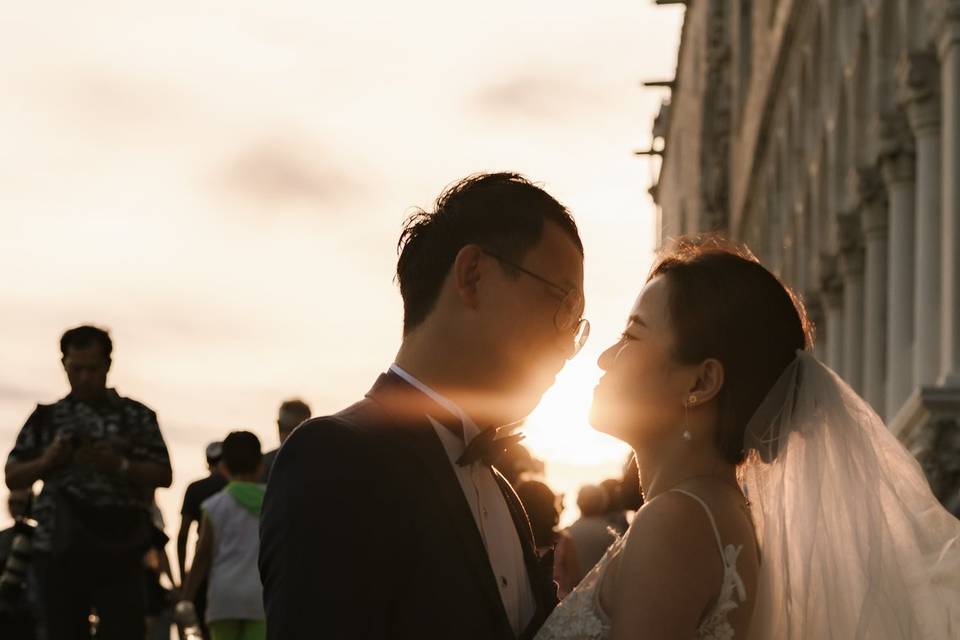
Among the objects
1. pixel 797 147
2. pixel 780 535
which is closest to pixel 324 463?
pixel 780 535

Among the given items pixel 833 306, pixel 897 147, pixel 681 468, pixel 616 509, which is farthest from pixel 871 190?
pixel 681 468

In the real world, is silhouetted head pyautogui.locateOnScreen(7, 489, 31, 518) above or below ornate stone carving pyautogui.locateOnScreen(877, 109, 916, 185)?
below

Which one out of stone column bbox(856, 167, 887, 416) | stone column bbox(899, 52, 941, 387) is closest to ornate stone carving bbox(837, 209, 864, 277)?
stone column bbox(856, 167, 887, 416)

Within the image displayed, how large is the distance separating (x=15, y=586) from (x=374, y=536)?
613 centimetres

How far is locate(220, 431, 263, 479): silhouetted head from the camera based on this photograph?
467 inches

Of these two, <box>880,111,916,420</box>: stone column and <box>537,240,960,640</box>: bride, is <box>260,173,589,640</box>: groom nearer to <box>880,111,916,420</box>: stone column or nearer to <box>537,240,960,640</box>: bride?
<box>537,240,960,640</box>: bride

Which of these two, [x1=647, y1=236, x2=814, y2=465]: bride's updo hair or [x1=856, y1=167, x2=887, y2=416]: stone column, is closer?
[x1=647, y1=236, x2=814, y2=465]: bride's updo hair

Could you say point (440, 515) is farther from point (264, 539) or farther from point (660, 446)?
point (660, 446)

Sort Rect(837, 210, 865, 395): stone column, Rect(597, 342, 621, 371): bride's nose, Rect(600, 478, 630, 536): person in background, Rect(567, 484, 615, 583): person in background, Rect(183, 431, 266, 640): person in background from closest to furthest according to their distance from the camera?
Rect(597, 342, 621, 371): bride's nose, Rect(183, 431, 266, 640): person in background, Rect(567, 484, 615, 583): person in background, Rect(600, 478, 630, 536): person in background, Rect(837, 210, 865, 395): stone column

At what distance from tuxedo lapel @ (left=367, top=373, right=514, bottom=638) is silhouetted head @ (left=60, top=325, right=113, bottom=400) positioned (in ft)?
18.1

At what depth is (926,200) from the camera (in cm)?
1748

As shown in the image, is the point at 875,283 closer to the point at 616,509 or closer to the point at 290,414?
the point at 616,509

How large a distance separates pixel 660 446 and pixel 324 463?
3.46ft

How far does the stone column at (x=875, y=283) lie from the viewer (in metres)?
20.8
